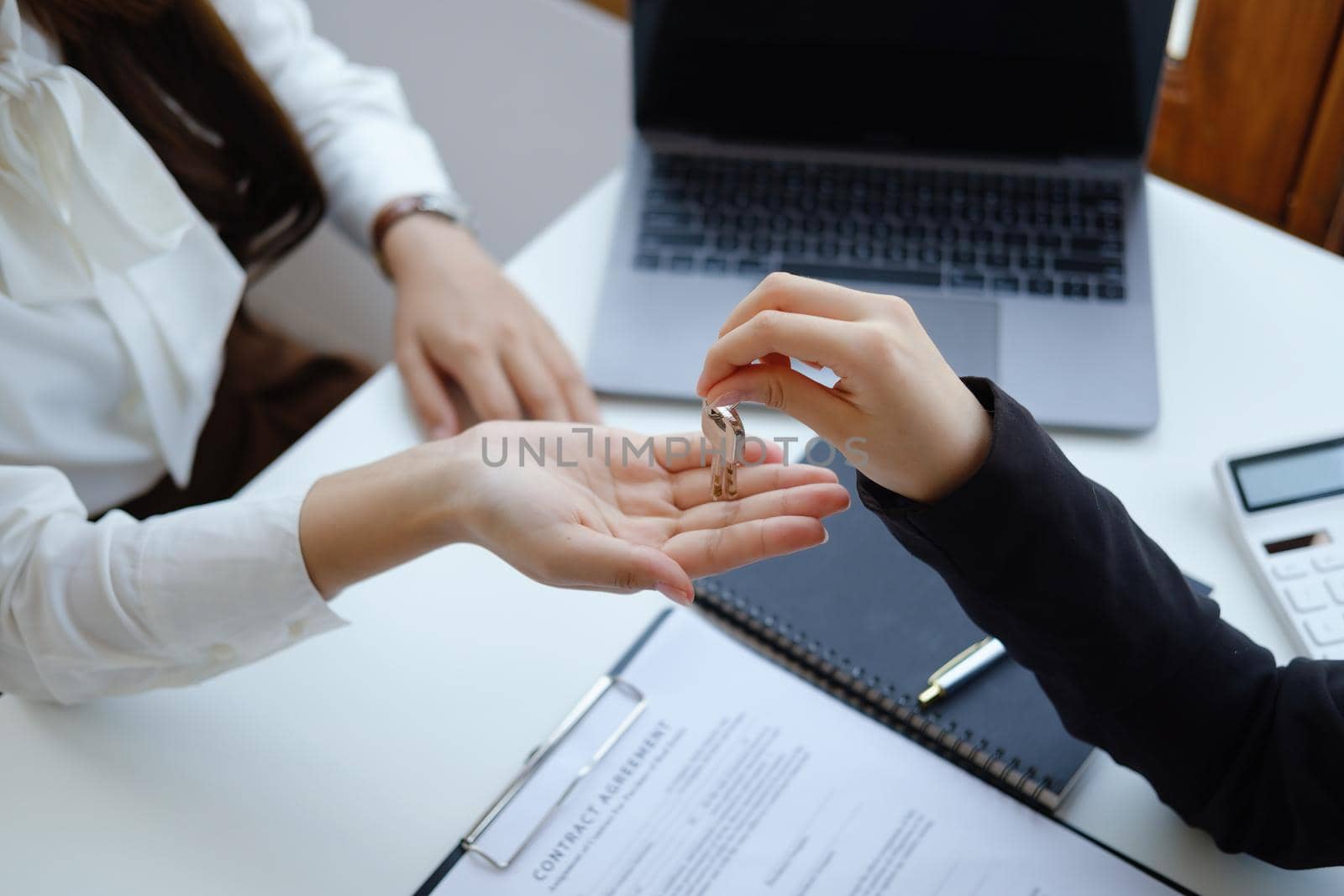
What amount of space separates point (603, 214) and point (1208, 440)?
0.54 meters

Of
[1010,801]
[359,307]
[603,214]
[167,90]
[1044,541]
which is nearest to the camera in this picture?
[1044,541]

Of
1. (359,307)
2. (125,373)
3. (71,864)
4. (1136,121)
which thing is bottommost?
(359,307)

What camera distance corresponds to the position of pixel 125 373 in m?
0.85

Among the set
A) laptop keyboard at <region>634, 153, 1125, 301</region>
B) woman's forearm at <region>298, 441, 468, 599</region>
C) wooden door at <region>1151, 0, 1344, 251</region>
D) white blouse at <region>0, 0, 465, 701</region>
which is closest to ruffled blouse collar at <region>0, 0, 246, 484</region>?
white blouse at <region>0, 0, 465, 701</region>

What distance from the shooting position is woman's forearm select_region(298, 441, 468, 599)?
65 centimetres

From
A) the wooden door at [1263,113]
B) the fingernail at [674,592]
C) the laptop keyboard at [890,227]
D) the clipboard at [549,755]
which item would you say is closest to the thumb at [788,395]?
the fingernail at [674,592]

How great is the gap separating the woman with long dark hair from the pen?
15 centimetres

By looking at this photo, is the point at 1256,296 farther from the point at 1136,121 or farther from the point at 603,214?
the point at 603,214

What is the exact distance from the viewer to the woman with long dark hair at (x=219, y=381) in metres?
0.65

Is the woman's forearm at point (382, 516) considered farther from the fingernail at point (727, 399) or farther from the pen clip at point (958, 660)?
the pen clip at point (958, 660)

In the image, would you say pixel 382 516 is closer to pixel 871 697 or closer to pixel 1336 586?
pixel 871 697

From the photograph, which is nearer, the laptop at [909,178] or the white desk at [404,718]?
the white desk at [404,718]

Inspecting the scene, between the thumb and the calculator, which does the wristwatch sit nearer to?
the thumb

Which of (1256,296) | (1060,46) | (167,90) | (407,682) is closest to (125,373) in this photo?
(167,90)
